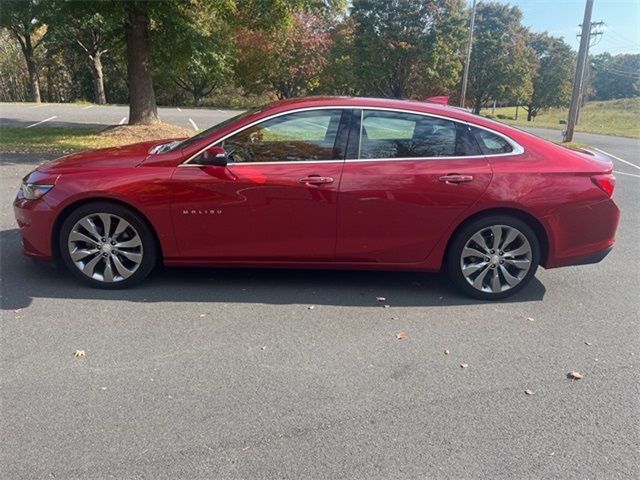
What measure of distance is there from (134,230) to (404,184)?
2245 mm

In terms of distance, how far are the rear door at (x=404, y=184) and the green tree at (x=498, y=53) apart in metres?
47.2

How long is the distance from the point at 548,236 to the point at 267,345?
2.54 meters

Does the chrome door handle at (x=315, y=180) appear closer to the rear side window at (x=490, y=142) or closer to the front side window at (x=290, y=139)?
the front side window at (x=290, y=139)

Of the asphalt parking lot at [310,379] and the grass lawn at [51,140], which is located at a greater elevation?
the grass lawn at [51,140]

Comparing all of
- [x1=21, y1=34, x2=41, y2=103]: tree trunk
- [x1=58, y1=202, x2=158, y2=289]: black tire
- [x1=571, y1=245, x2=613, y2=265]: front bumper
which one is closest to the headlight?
[x1=58, y1=202, x2=158, y2=289]: black tire

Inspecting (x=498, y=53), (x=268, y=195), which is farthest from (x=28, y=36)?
(x=268, y=195)

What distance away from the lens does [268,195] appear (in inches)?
166

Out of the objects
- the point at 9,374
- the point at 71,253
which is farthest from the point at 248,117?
the point at 9,374

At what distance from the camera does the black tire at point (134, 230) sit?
427cm

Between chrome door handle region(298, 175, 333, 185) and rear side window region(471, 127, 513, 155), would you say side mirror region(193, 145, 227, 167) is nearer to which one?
chrome door handle region(298, 175, 333, 185)

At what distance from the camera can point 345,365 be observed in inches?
133

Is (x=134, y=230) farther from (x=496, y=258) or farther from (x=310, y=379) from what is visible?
(x=496, y=258)

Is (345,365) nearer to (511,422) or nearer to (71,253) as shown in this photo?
(511,422)

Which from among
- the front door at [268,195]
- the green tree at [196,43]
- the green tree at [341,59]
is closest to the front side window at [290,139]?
the front door at [268,195]
